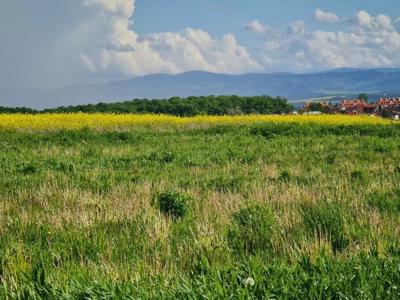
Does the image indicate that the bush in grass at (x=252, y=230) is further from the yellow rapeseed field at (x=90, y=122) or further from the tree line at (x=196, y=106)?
the tree line at (x=196, y=106)

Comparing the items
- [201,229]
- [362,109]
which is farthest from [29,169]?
[362,109]

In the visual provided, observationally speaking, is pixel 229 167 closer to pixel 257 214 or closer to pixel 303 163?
pixel 303 163

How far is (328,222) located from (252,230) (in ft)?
3.49

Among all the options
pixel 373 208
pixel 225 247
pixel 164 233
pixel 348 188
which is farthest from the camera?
pixel 348 188

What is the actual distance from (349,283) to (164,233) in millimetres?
2916

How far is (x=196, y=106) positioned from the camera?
231 ft

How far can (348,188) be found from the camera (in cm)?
1016

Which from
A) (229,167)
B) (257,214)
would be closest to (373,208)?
(257,214)

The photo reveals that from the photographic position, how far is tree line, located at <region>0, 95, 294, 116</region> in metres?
61.8

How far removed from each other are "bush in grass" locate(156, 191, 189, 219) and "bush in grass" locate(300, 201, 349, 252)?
78.1 inches

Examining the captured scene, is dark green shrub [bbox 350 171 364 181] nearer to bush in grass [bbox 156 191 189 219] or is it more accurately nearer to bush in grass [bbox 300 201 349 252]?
bush in grass [bbox 300 201 349 252]

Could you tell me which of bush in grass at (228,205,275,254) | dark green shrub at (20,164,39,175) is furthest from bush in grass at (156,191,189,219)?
dark green shrub at (20,164,39,175)

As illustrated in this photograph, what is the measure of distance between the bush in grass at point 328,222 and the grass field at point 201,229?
0.08 feet

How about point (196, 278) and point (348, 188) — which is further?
point (348, 188)
